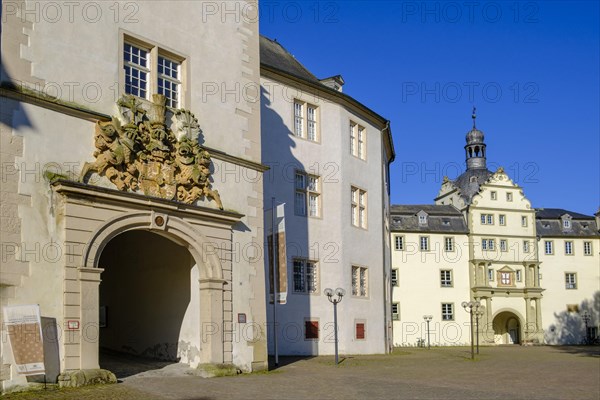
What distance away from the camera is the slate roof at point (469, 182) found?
226 ft

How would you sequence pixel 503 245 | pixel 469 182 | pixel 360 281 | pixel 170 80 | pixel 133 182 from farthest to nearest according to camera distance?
1. pixel 469 182
2. pixel 503 245
3. pixel 360 281
4. pixel 170 80
5. pixel 133 182

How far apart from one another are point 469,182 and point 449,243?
30.8ft

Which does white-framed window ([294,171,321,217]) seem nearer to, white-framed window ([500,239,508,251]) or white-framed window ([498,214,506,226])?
white-framed window ([500,239,508,251])

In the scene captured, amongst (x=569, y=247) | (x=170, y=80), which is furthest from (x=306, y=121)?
(x=569, y=247)

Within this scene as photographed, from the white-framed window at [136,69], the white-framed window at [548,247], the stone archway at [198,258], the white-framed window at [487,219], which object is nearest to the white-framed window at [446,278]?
the white-framed window at [487,219]

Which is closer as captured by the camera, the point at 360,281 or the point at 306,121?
the point at 306,121

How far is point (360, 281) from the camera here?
3278cm

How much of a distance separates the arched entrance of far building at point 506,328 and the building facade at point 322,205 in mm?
36919

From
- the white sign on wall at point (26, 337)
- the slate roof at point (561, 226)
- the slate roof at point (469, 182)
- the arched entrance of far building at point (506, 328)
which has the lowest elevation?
the arched entrance of far building at point (506, 328)

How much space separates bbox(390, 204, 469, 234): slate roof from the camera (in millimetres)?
63531

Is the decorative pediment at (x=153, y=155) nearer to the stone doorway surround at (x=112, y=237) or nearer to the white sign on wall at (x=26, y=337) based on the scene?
the stone doorway surround at (x=112, y=237)

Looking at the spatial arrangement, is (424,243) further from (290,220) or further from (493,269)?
(290,220)

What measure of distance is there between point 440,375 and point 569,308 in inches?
2025

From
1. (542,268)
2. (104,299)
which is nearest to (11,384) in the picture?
(104,299)
